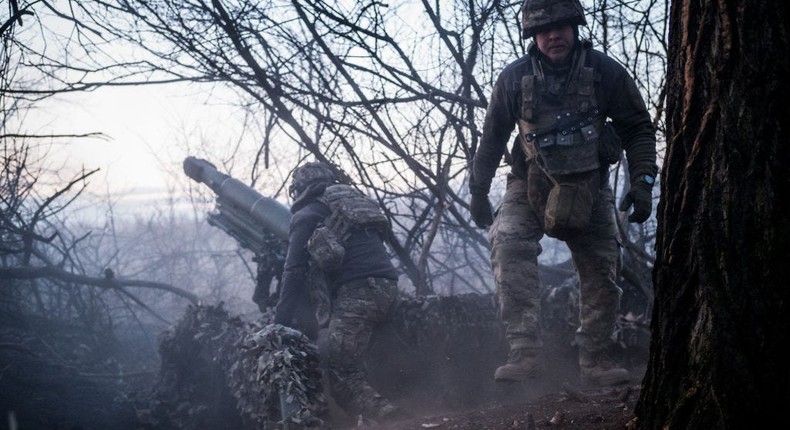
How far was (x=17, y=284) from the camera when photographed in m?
7.38

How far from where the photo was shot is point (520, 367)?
323 cm

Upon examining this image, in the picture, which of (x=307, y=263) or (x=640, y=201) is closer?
(x=640, y=201)

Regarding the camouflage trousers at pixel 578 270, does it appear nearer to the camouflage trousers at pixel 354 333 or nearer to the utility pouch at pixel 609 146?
the utility pouch at pixel 609 146

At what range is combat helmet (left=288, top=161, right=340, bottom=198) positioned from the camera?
527 cm

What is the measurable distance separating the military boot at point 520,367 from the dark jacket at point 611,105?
3.29 feet

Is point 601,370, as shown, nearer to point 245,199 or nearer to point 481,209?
point 481,209

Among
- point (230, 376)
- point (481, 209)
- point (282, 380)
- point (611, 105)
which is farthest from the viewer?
point (230, 376)

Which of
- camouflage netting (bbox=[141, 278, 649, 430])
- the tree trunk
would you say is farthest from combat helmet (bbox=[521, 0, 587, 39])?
camouflage netting (bbox=[141, 278, 649, 430])

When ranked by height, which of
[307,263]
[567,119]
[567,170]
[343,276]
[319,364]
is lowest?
[319,364]

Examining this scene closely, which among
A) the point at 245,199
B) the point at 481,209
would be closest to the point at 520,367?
the point at 481,209

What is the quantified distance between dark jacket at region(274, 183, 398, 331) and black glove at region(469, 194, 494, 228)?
4.30ft

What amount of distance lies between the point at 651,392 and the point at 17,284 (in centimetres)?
758

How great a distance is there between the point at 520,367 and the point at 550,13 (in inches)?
71.3

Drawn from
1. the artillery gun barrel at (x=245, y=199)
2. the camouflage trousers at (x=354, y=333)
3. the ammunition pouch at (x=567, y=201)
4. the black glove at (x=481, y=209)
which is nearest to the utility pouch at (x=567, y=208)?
the ammunition pouch at (x=567, y=201)
